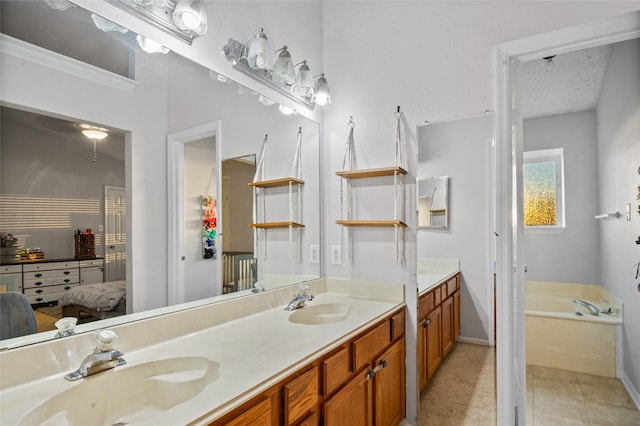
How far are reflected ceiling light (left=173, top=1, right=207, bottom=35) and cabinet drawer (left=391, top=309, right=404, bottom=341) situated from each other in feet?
5.20

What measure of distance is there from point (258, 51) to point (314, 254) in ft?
3.91

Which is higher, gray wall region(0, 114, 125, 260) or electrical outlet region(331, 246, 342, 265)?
gray wall region(0, 114, 125, 260)

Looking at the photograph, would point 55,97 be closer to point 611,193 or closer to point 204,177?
point 204,177

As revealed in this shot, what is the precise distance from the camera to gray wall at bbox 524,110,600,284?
209 centimetres

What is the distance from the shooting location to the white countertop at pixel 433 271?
1948 millimetres

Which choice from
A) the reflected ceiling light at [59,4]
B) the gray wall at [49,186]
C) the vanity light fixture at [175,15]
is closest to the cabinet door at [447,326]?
the gray wall at [49,186]

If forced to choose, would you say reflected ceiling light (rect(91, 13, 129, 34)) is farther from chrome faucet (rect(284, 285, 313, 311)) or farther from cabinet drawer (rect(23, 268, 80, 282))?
chrome faucet (rect(284, 285, 313, 311))

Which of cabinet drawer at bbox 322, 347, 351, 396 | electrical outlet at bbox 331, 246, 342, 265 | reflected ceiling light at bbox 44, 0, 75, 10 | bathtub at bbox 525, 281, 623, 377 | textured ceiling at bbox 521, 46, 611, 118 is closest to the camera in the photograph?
reflected ceiling light at bbox 44, 0, 75, 10

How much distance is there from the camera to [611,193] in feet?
6.44

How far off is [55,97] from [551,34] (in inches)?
79.1

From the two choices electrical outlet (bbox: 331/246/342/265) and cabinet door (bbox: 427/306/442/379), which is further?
electrical outlet (bbox: 331/246/342/265)

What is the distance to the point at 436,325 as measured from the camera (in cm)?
202

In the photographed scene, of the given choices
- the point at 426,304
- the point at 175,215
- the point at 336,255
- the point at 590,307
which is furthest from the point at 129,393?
the point at 590,307

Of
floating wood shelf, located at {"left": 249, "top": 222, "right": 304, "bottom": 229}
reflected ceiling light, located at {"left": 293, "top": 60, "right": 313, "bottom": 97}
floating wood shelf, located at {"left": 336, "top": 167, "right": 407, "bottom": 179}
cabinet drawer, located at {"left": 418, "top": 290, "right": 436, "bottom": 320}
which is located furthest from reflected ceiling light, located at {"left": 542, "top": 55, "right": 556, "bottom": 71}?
floating wood shelf, located at {"left": 249, "top": 222, "right": 304, "bottom": 229}
